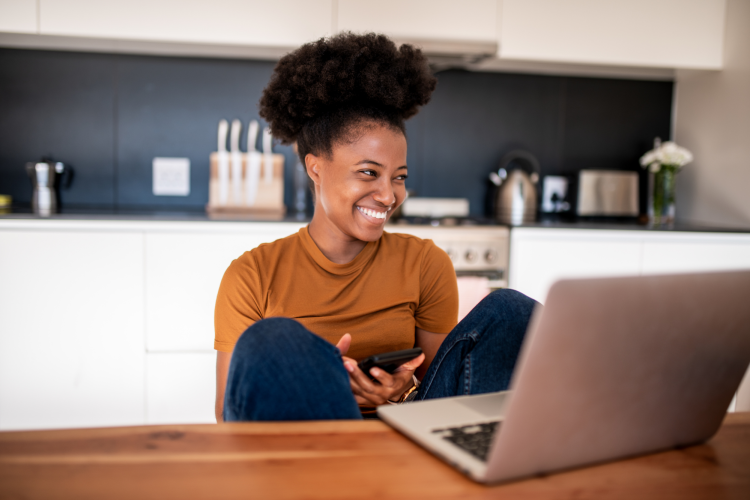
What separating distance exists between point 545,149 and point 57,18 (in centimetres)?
226

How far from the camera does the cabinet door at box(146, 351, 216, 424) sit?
2.20 metres

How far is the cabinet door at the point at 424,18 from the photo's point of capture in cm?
238

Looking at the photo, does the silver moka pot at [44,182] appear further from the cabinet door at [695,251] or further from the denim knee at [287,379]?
the cabinet door at [695,251]

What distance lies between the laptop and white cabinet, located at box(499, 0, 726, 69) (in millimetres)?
2150

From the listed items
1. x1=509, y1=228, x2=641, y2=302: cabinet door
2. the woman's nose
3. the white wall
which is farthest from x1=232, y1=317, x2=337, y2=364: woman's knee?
the white wall

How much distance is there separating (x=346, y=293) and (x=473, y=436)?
0.68 meters

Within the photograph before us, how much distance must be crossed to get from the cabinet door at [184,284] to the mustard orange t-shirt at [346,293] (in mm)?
981

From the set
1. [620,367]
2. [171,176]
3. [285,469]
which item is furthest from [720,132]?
[285,469]

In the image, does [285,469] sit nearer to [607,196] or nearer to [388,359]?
[388,359]

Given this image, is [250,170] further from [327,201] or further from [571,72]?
[571,72]

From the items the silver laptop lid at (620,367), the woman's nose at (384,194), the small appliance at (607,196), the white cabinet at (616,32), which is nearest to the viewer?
the silver laptop lid at (620,367)

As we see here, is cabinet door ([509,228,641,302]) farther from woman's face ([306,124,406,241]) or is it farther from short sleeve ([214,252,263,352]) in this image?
short sleeve ([214,252,263,352])

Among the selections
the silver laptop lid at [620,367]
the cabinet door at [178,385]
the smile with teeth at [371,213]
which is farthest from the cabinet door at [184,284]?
the silver laptop lid at [620,367]

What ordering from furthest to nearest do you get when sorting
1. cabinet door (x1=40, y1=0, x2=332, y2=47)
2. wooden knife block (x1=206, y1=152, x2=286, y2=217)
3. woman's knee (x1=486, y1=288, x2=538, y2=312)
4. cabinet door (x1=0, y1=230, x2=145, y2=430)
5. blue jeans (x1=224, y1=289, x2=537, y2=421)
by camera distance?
wooden knife block (x1=206, y1=152, x2=286, y2=217) < cabinet door (x1=40, y1=0, x2=332, y2=47) < cabinet door (x1=0, y1=230, x2=145, y2=430) < woman's knee (x1=486, y1=288, x2=538, y2=312) < blue jeans (x1=224, y1=289, x2=537, y2=421)
